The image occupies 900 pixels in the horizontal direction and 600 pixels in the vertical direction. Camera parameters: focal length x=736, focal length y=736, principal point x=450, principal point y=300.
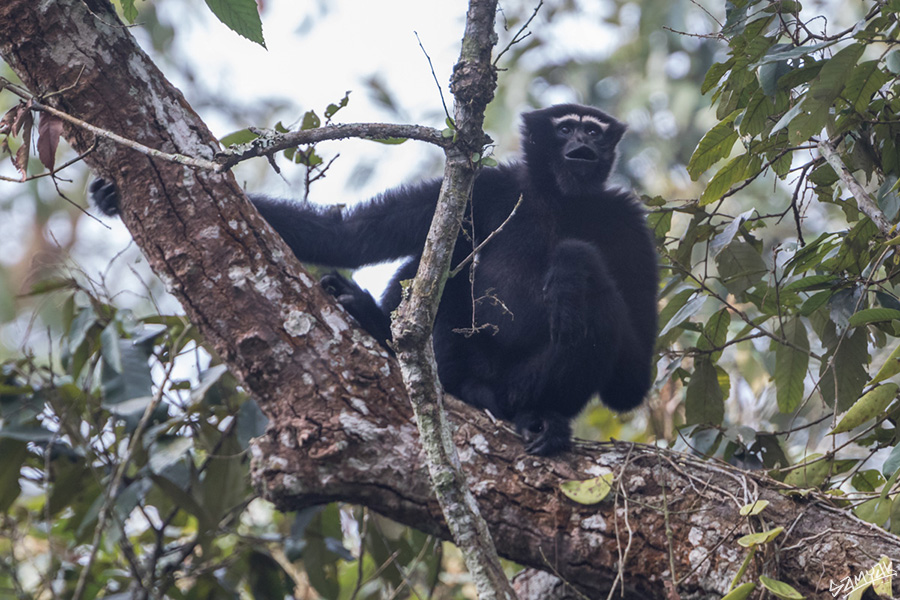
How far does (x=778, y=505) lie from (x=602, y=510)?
697 mm

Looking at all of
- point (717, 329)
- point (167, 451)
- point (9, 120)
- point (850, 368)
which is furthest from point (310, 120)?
point (850, 368)

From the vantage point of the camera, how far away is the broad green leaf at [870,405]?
253 cm

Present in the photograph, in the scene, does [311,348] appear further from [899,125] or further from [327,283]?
[899,125]

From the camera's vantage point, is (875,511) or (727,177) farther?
(727,177)

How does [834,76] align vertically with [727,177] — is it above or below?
below

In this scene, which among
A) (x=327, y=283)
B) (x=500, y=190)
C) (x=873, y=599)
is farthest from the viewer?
(x=500, y=190)

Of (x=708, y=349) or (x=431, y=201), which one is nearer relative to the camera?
(x=708, y=349)

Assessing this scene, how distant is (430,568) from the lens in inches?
182

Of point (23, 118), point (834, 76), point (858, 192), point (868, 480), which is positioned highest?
point (23, 118)

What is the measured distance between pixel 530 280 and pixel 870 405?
213 cm

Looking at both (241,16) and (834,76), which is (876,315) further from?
(241,16)

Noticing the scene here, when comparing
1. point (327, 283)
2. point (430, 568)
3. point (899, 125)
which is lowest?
point (430, 568)

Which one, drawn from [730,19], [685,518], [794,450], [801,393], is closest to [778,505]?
[685,518]

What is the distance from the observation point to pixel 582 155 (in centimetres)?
494
